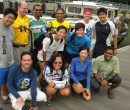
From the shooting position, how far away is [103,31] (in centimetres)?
531

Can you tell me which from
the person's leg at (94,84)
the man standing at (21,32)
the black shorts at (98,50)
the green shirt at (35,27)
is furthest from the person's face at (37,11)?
the person's leg at (94,84)

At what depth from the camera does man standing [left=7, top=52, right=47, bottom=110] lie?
3.98 m

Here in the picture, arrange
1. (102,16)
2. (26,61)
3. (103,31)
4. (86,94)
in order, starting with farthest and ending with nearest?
(103,31) → (102,16) → (86,94) → (26,61)

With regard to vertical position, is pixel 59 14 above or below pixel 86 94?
above

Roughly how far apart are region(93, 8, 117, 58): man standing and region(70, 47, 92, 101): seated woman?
2.29 feet

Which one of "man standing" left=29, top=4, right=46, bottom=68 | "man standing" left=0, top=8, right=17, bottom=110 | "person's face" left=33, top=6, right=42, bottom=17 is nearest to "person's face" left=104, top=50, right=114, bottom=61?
"man standing" left=29, top=4, right=46, bottom=68

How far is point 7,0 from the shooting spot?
1691 cm

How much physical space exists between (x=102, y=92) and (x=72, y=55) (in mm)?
959

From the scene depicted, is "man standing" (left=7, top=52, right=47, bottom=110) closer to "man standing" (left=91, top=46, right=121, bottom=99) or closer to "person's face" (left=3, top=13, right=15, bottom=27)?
"person's face" (left=3, top=13, right=15, bottom=27)

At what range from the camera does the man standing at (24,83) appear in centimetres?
398

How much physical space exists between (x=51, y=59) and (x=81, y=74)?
2.43 feet

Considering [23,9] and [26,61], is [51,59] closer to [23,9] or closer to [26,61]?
[26,61]

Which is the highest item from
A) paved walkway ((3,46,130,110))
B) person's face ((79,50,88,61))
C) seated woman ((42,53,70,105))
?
person's face ((79,50,88,61))

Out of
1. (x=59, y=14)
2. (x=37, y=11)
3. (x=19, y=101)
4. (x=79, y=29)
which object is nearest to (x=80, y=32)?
(x=79, y=29)
